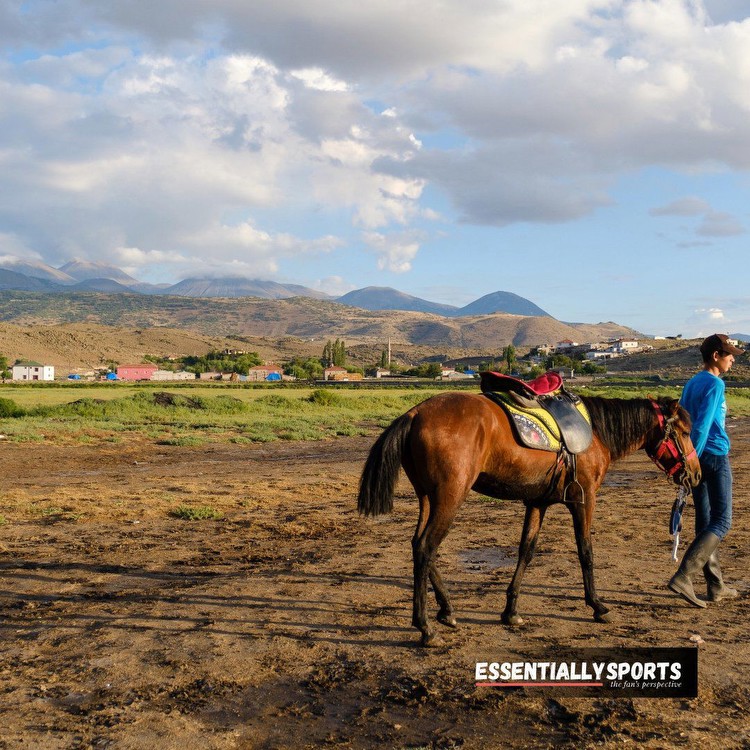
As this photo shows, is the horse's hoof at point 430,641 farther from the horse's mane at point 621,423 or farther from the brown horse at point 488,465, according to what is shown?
the horse's mane at point 621,423

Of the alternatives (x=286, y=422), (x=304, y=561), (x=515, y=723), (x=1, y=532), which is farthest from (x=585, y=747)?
(x=286, y=422)

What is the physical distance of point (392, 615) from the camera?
20.8ft

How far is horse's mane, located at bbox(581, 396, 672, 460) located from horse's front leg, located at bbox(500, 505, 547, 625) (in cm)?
96

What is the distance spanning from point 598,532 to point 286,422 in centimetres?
2425

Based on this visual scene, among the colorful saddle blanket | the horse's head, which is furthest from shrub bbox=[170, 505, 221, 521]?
the horse's head

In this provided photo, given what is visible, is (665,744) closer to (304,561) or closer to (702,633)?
(702,633)

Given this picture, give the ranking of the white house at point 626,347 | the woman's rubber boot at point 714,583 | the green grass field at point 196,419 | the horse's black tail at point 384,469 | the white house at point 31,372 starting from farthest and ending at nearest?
the white house at point 626,347 → the white house at point 31,372 → the green grass field at point 196,419 → the woman's rubber boot at point 714,583 → the horse's black tail at point 384,469

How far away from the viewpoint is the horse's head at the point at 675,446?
6.53m

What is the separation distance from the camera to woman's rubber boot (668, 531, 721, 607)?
20.9 ft

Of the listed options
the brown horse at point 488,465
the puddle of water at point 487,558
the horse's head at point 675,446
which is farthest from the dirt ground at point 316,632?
the horse's head at point 675,446

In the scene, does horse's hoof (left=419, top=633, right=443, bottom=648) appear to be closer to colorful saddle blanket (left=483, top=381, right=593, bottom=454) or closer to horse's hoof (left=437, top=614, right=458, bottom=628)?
horse's hoof (left=437, top=614, right=458, bottom=628)

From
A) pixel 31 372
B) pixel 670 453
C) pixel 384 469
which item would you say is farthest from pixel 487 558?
pixel 31 372

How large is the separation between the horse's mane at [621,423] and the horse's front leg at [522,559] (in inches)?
37.8

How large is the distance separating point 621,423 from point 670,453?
0.54 metres
